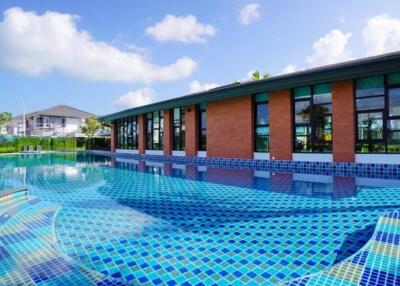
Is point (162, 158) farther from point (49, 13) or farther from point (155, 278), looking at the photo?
point (155, 278)

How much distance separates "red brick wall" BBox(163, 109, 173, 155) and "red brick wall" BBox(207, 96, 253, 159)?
11.6 ft

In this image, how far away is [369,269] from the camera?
2.88m

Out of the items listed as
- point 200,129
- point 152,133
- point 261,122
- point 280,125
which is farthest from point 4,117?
point 280,125

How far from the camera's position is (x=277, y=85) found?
11367mm

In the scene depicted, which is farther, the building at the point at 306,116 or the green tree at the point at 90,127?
the green tree at the point at 90,127

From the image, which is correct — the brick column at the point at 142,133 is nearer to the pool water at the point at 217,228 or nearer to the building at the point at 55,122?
the pool water at the point at 217,228

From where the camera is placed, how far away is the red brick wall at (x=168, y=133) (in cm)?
1806

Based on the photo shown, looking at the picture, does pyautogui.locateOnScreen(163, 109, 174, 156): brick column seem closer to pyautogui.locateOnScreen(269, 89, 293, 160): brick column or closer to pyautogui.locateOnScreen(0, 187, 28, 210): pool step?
pyautogui.locateOnScreen(269, 89, 293, 160): brick column

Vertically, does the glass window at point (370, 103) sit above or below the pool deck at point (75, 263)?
above

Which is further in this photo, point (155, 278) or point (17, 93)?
point (17, 93)

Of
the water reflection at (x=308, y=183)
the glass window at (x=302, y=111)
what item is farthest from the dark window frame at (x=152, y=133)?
the glass window at (x=302, y=111)

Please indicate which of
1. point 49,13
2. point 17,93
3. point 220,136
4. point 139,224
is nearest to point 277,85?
point 220,136

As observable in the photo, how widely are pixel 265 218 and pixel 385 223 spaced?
184 centimetres

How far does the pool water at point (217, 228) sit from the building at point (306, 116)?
227 cm
